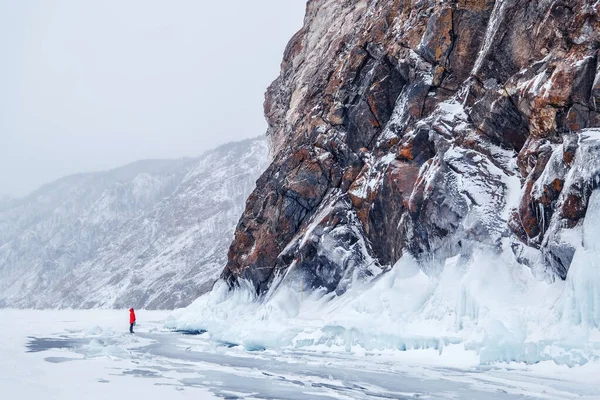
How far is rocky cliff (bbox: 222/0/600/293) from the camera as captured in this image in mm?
17406

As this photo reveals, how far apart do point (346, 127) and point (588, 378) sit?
868 inches

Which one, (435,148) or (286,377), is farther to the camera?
(435,148)

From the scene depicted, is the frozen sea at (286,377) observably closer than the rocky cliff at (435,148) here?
Yes

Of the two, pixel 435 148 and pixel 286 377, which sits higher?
pixel 435 148

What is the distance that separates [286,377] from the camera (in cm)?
1545

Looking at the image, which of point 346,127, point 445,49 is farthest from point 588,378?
point 346,127

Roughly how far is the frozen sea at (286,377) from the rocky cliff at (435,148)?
4.42 metres

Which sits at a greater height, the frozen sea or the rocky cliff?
the rocky cliff

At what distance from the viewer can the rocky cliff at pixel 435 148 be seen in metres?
17.4

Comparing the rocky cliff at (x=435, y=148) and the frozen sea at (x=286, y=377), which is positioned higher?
the rocky cliff at (x=435, y=148)

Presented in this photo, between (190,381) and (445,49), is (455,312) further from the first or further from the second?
(445,49)

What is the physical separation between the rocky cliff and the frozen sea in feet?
14.5

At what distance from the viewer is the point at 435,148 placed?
23.4 meters

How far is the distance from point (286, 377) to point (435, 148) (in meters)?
12.6
